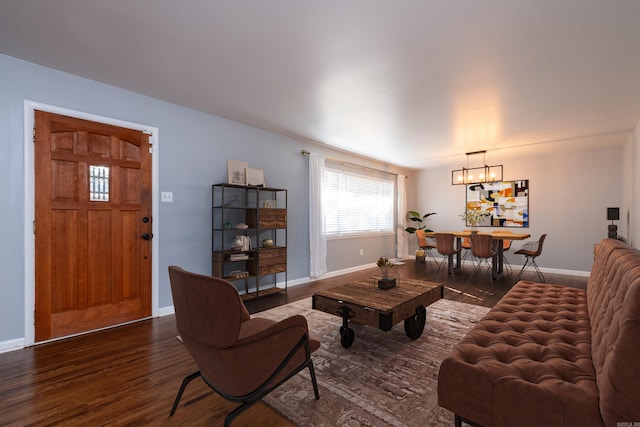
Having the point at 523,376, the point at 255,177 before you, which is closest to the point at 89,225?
the point at 255,177

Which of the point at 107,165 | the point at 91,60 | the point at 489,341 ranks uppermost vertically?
the point at 91,60

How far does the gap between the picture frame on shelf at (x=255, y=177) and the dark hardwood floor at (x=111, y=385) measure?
2.07m

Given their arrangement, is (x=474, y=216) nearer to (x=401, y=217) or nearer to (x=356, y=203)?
(x=401, y=217)

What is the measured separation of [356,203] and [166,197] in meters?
3.93

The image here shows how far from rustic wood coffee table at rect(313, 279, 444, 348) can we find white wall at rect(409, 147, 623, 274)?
4.81 metres

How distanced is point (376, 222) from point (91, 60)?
19.1 feet

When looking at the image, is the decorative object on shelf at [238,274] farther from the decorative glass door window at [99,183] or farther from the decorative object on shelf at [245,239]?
the decorative glass door window at [99,183]

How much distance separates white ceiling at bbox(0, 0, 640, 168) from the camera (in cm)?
199

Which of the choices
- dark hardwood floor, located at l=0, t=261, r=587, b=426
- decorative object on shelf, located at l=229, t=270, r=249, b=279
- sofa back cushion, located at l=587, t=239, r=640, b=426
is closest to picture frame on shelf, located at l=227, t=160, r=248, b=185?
decorative object on shelf, located at l=229, t=270, r=249, b=279

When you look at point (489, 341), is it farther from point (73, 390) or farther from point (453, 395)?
point (73, 390)

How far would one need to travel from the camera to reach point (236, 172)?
4133 millimetres

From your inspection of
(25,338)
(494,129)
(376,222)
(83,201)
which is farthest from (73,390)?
(376,222)

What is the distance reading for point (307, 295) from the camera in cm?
437

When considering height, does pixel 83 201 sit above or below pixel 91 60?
below
